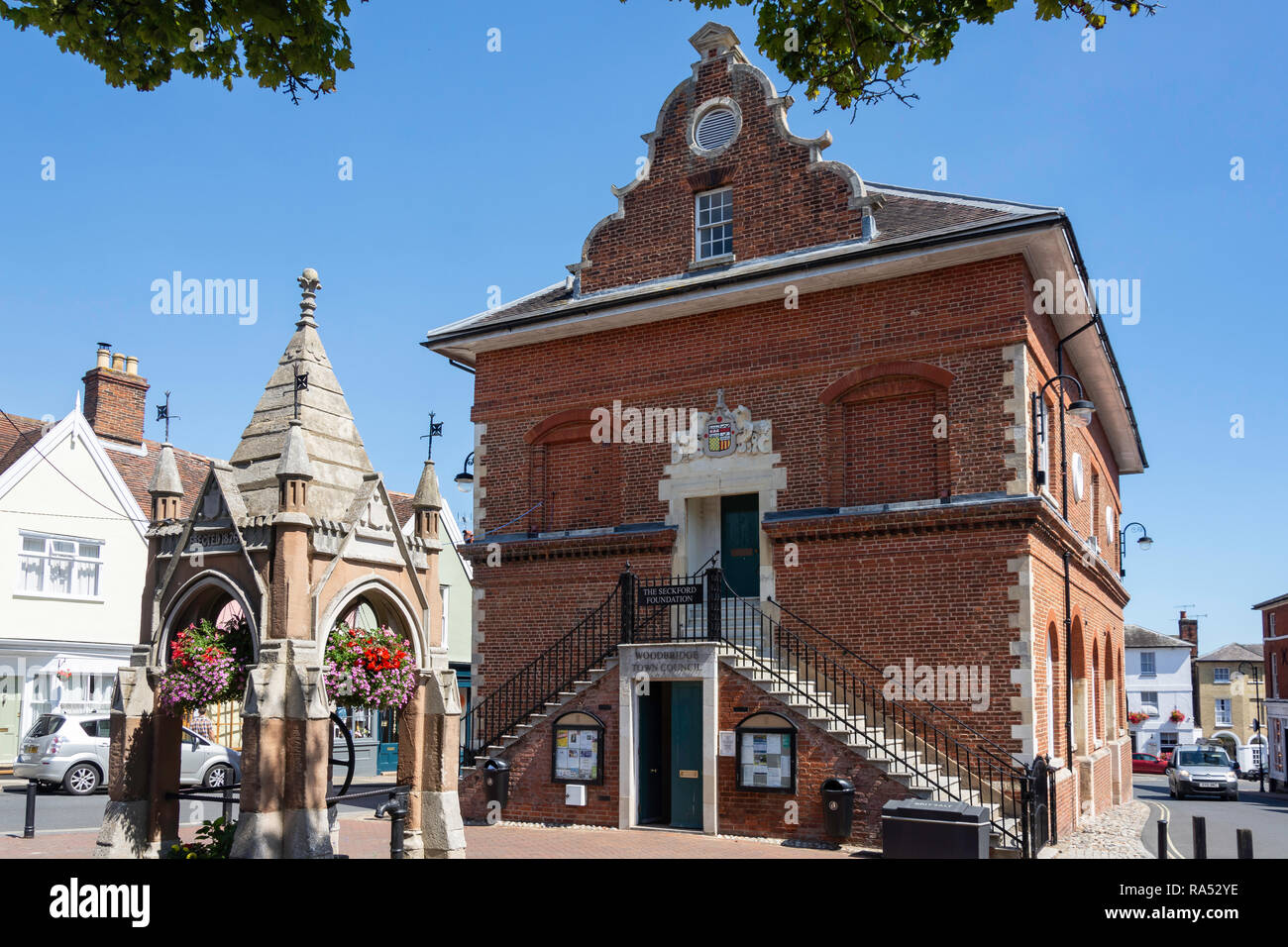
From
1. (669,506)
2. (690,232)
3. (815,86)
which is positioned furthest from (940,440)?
(815,86)

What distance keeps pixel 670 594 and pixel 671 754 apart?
8.39 ft

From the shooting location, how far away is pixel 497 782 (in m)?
18.1

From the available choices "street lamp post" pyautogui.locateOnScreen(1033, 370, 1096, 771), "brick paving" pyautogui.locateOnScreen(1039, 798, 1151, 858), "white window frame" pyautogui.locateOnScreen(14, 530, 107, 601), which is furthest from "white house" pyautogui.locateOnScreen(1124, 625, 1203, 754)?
"white window frame" pyautogui.locateOnScreen(14, 530, 107, 601)

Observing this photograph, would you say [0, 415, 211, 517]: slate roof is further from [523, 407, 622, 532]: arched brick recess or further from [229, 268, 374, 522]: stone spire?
[229, 268, 374, 522]: stone spire

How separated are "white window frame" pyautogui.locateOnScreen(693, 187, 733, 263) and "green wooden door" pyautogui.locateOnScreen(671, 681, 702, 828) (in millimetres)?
7802

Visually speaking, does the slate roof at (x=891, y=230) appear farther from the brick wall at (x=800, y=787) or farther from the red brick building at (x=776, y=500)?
the brick wall at (x=800, y=787)

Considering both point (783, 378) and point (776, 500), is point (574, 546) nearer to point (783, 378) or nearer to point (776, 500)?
point (776, 500)

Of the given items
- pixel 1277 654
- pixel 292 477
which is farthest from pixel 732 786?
pixel 1277 654

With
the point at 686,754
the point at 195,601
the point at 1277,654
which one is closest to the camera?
the point at 195,601

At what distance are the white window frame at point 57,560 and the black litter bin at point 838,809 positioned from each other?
22.6 metres

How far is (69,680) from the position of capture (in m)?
28.8

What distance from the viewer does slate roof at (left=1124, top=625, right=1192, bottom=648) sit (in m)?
64.4

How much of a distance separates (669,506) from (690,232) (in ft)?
16.7

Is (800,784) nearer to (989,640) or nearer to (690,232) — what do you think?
(989,640)
